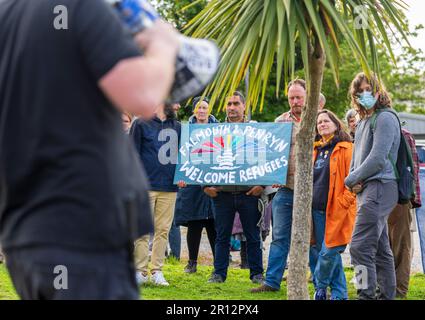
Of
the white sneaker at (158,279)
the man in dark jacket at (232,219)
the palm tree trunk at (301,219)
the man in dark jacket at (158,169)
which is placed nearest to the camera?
the palm tree trunk at (301,219)

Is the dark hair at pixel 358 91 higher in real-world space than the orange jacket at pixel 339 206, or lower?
higher

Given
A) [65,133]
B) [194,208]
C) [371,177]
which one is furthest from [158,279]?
[65,133]

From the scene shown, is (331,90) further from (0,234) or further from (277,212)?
(0,234)

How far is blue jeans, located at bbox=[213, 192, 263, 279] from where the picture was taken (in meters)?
8.99

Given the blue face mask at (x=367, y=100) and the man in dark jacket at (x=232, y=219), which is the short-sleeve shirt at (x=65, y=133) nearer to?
the blue face mask at (x=367, y=100)

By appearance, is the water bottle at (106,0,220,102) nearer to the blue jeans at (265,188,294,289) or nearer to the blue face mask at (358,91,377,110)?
the blue face mask at (358,91,377,110)

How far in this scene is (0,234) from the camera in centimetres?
246

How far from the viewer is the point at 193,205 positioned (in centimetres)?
978

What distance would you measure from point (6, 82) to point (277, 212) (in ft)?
20.3

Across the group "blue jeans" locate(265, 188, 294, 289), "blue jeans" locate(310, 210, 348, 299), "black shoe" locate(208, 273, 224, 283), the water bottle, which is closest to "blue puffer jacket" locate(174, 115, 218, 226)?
"black shoe" locate(208, 273, 224, 283)

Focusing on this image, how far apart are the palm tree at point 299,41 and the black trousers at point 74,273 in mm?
2935

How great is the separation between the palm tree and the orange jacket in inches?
41.2

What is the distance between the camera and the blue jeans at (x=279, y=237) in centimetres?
828

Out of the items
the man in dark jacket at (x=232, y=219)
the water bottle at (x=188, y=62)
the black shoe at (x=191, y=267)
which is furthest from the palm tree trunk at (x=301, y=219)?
the water bottle at (x=188, y=62)
